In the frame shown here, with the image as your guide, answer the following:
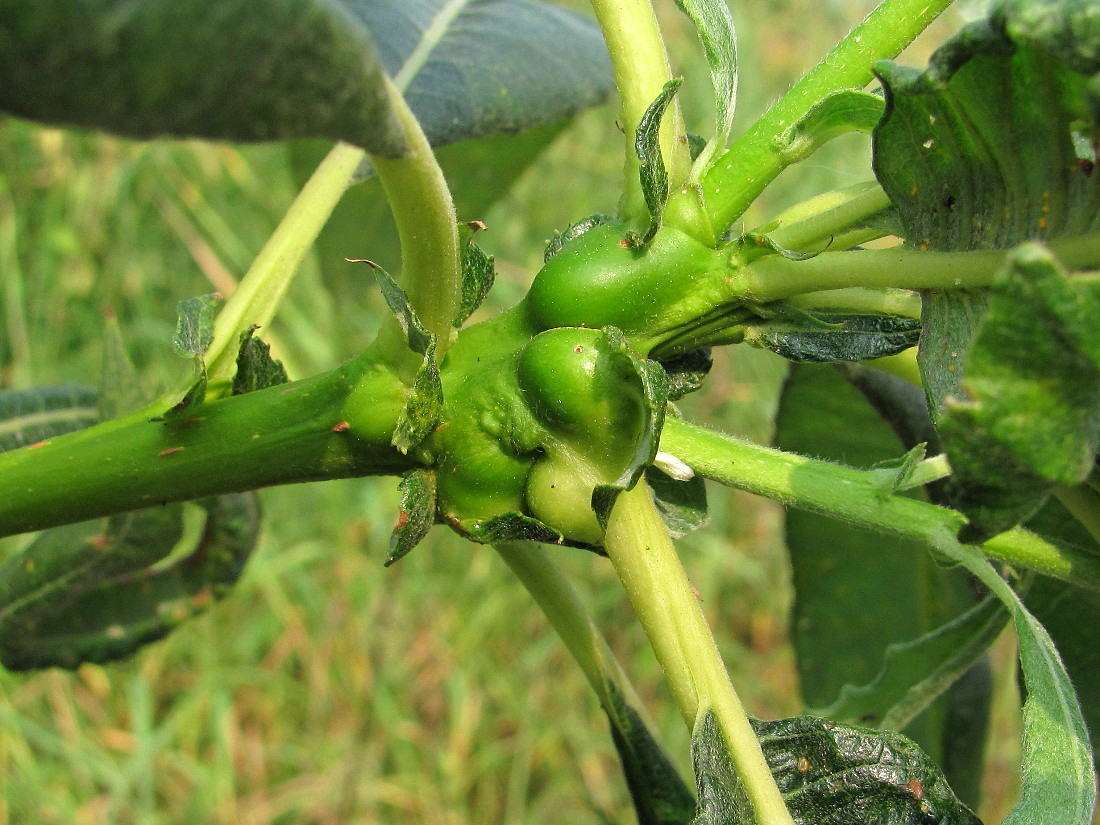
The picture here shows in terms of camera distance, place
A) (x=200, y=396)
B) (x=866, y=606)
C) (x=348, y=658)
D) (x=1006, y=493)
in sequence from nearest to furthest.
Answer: (x=1006, y=493) < (x=200, y=396) < (x=866, y=606) < (x=348, y=658)

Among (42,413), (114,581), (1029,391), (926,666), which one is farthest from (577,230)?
(114,581)

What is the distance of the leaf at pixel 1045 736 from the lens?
28.1 inches

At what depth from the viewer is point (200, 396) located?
0.83 m

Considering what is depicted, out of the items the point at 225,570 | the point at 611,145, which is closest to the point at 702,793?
the point at 225,570

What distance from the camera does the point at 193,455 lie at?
2.75 ft

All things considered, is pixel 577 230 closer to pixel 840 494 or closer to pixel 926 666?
pixel 840 494

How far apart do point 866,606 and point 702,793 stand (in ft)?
2.75

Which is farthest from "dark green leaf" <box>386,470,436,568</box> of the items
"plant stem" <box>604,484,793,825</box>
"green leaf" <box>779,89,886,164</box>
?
"green leaf" <box>779,89,886,164</box>

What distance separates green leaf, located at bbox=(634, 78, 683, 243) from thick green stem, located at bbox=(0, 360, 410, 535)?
0.26 metres

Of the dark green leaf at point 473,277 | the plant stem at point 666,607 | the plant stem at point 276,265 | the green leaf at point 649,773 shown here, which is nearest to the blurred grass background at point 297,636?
the plant stem at point 276,265

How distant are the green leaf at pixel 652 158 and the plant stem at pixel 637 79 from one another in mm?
40

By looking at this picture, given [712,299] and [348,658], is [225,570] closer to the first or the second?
[712,299]

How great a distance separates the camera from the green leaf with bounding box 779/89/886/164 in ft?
2.45

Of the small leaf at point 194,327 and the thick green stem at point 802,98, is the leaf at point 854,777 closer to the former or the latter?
the thick green stem at point 802,98
